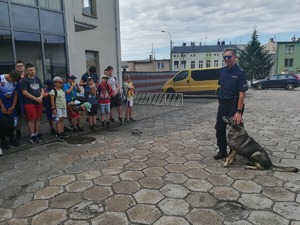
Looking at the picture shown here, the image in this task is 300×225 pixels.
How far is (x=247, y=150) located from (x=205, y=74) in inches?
460

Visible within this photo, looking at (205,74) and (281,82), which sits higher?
(205,74)

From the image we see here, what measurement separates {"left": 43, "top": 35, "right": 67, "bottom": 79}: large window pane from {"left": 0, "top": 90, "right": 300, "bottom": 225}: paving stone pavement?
11.7ft

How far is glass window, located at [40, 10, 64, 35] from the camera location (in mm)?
8188

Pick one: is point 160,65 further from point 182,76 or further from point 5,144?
point 5,144

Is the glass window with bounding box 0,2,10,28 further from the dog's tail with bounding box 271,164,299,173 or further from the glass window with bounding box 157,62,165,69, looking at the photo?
the glass window with bounding box 157,62,165,69

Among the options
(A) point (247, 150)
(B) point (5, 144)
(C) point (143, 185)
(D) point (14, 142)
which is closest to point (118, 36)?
(D) point (14, 142)

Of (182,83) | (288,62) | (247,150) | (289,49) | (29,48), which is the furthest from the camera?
(288,62)

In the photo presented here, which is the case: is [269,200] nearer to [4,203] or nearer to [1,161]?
[4,203]

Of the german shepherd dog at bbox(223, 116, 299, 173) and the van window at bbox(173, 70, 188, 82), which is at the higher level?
the van window at bbox(173, 70, 188, 82)

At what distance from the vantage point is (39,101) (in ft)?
18.3

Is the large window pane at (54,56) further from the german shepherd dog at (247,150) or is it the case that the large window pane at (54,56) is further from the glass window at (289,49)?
the glass window at (289,49)

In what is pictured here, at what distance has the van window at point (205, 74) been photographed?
15.0 m

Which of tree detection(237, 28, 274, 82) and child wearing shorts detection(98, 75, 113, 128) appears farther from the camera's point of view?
tree detection(237, 28, 274, 82)

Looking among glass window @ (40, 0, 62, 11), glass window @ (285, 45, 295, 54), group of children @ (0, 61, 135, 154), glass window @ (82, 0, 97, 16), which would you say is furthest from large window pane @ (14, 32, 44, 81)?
glass window @ (285, 45, 295, 54)
